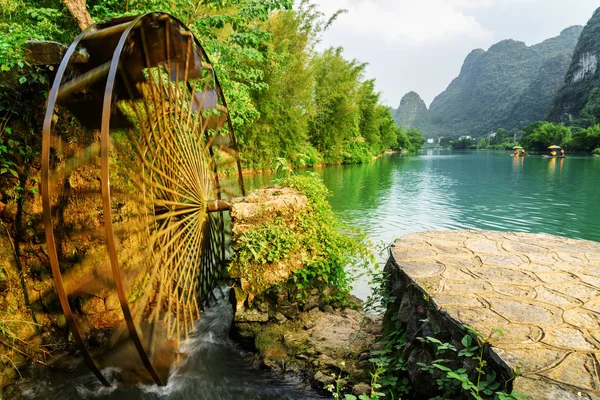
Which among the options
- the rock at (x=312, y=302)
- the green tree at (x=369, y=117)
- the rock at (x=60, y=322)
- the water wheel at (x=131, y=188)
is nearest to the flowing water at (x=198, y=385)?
the water wheel at (x=131, y=188)

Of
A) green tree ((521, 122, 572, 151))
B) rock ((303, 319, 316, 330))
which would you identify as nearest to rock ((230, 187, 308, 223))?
rock ((303, 319, 316, 330))

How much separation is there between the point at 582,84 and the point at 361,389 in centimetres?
7481

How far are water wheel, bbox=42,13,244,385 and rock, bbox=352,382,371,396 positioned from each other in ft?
5.62

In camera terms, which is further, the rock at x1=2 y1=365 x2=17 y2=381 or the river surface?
the river surface

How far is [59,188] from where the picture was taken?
146 inches

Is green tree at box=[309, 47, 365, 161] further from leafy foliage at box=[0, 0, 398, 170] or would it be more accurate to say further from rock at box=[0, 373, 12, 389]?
rock at box=[0, 373, 12, 389]

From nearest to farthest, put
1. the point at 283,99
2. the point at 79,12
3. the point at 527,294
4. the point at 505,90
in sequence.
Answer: the point at 527,294 → the point at 79,12 → the point at 283,99 → the point at 505,90

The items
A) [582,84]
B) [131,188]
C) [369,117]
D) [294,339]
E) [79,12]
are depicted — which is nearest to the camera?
[294,339]

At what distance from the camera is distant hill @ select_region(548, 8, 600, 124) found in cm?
5314

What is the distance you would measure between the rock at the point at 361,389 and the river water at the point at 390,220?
0.46 meters

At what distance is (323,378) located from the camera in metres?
3.14

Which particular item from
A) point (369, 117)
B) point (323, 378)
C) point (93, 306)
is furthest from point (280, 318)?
point (369, 117)

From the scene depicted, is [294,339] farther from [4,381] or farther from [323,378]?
[4,381]

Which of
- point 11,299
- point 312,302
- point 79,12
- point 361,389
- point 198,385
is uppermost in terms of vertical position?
point 79,12
